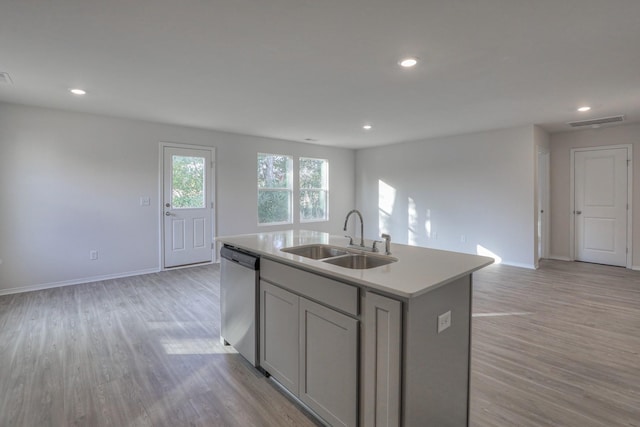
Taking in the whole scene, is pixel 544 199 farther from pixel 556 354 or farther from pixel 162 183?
pixel 162 183

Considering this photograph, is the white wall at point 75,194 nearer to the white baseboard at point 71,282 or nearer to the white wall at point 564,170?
the white baseboard at point 71,282

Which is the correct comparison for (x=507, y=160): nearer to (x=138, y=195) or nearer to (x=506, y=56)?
(x=506, y=56)

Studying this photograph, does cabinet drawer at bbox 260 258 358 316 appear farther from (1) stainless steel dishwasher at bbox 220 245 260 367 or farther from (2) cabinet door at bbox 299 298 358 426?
(1) stainless steel dishwasher at bbox 220 245 260 367

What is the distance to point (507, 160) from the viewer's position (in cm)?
553

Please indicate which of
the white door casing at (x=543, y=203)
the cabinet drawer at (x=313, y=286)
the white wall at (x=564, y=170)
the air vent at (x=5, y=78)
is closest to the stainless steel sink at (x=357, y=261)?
the cabinet drawer at (x=313, y=286)

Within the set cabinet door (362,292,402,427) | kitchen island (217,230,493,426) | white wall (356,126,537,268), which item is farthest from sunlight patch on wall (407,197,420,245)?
cabinet door (362,292,402,427)

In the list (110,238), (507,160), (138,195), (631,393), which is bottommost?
(631,393)

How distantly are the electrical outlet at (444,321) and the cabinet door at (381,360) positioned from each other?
0.93 feet

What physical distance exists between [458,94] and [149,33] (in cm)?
313

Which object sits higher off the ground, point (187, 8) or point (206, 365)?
point (187, 8)

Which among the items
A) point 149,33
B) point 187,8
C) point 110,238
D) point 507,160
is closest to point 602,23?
point 187,8

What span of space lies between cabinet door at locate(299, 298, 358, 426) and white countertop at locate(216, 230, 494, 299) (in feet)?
0.71

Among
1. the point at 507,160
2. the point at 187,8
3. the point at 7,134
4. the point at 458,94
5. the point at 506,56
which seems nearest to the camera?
the point at 187,8

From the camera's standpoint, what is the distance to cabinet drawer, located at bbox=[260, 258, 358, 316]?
1534mm
